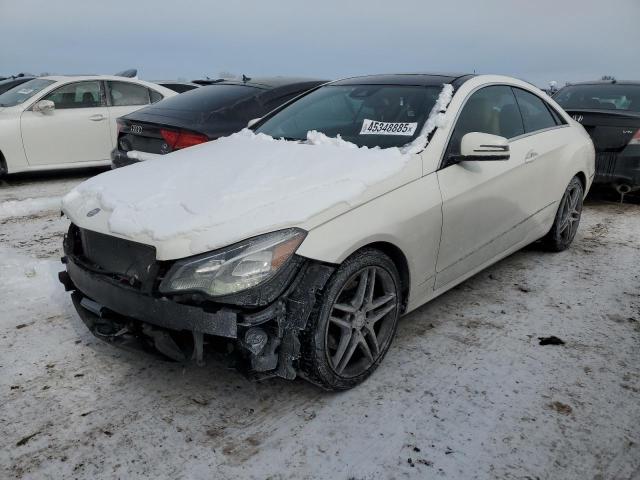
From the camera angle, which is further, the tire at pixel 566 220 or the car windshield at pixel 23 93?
the car windshield at pixel 23 93

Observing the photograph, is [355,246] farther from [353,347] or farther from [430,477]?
[430,477]

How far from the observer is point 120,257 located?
8.55 ft

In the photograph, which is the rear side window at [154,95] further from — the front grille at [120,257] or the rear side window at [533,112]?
the front grille at [120,257]

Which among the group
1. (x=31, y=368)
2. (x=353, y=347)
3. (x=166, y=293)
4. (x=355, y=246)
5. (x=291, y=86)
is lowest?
(x=31, y=368)

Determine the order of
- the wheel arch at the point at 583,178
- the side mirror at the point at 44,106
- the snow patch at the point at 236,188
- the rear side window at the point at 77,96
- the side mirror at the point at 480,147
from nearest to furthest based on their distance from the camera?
the snow patch at the point at 236,188
the side mirror at the point at 480,147
the wheel arch at the point at 583,178
the side mirror at the point at 44,106
the rear side window at the point at 77,96

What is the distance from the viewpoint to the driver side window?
3395 millimetres

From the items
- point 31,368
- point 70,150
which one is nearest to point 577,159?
point 31,368

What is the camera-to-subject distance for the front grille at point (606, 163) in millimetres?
6164

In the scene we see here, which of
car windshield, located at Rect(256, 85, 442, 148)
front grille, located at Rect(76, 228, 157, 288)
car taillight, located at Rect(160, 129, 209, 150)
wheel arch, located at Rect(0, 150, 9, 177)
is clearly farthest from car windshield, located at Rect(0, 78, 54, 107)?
front grille, located at Rect(76, 228, 157, 288)

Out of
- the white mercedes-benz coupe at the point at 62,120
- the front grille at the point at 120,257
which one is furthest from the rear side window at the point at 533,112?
the white mercedes-benz coupe at the point at 62,120

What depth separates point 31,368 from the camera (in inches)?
118

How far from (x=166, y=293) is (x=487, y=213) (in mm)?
2089

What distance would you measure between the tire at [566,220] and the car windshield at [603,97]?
2.40 meters

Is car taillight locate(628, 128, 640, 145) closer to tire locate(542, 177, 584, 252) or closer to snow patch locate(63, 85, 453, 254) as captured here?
tire locate(542, 177, 584, 252)
